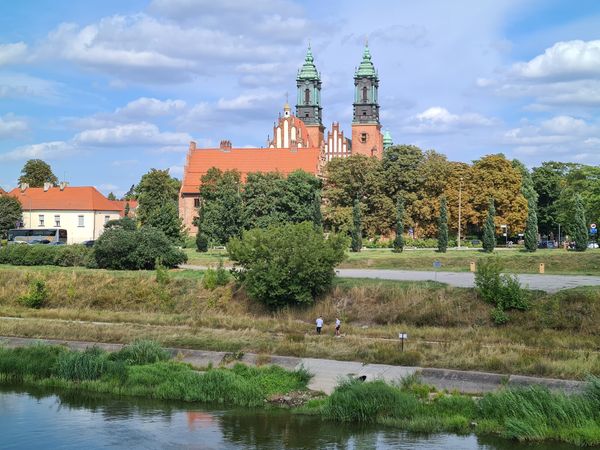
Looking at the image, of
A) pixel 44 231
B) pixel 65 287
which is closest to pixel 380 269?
pixel 65 287

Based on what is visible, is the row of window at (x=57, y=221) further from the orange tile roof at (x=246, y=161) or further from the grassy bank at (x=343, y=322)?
the grassy bank at (x=343, y=322)

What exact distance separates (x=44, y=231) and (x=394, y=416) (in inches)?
2068

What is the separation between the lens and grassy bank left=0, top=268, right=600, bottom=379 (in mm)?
23531

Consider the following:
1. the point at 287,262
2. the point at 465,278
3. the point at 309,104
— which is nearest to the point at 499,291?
the point at 465,278

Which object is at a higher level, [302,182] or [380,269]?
[302,182]

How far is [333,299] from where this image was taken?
3244 cm

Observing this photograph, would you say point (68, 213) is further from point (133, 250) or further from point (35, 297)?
point (35, 297)

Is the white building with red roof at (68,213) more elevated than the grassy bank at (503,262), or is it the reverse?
the white building with red roof at (68,213)

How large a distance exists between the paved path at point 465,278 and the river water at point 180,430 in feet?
46.3

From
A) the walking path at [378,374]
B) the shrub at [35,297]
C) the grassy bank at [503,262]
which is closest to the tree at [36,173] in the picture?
the grassy bank at [503,262]

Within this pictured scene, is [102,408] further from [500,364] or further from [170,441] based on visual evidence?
[500,364]

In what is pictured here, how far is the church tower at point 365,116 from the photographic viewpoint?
10388 centimetres

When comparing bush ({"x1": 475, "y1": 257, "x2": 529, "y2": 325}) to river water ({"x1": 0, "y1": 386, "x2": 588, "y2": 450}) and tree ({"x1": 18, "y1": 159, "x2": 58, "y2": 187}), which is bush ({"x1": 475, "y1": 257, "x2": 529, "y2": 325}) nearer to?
river water ({"x1": 0, "y1": 386, "x2": 588, "y2": 450})

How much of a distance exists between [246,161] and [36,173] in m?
26.0
